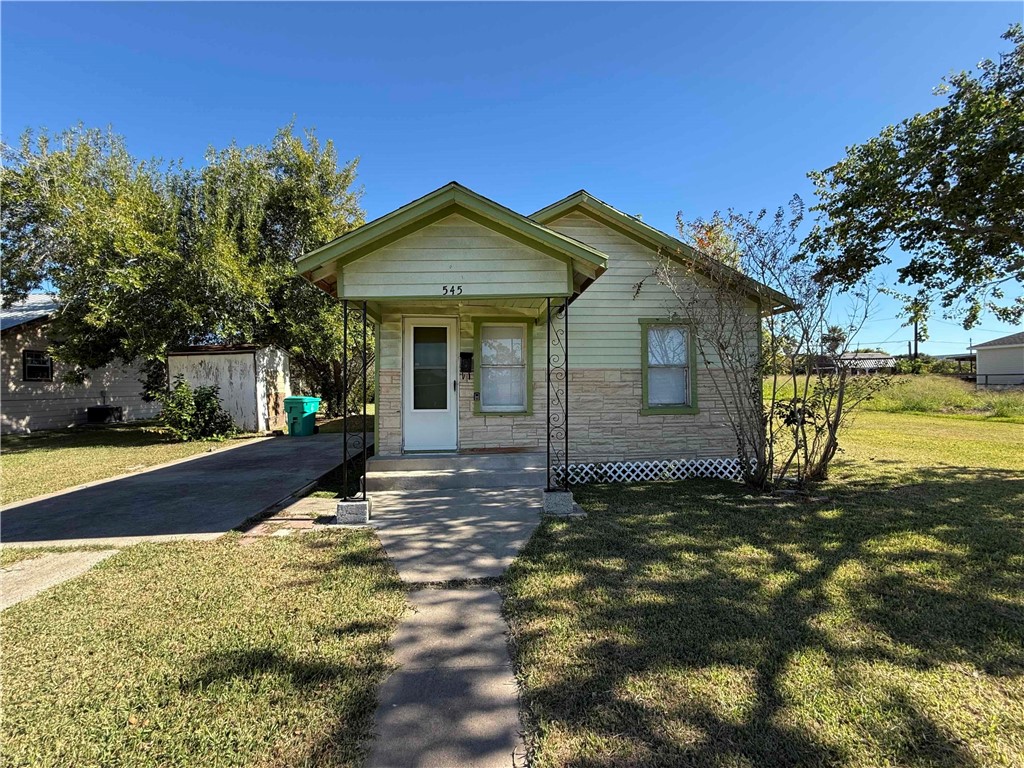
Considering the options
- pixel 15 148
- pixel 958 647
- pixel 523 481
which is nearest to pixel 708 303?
pixel 523 481

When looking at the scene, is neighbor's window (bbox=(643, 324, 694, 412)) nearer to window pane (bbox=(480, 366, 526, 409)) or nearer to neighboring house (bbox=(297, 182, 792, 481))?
neighboring house (bbox=(297, 182, 792, 481))

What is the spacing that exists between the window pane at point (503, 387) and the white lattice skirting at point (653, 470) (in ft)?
4.78

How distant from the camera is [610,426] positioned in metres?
8.24

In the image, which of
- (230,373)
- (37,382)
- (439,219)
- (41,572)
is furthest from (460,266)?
(37,382)

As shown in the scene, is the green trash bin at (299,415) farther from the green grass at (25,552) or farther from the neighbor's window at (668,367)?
the neighbor's window at (668,367)

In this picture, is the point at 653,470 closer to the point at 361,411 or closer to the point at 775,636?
the point at 775,636

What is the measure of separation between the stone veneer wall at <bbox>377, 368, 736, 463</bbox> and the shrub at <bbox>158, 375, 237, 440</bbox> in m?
9.31

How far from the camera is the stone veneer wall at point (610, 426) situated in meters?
7.89

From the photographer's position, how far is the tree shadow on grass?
7.26 feet

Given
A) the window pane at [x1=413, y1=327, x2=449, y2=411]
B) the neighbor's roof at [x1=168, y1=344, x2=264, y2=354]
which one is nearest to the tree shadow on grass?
the window pane at [x1=413, y1=327, x2=449, y2=411]

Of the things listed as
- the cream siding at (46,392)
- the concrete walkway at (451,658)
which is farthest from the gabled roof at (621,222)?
the cream siding at (46,392)

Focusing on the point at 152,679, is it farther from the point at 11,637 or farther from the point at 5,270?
the point at 5,270

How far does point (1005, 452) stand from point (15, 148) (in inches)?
1075

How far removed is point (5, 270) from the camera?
48.3 feet
